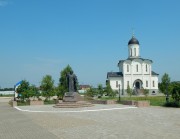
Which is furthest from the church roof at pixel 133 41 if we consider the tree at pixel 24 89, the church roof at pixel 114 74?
the tree at pixel 24 89

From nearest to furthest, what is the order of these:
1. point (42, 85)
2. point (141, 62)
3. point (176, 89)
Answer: point (176, 89)
point (42, 85)
point (141, 62)

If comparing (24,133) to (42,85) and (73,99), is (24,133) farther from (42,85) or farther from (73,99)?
(42,85)

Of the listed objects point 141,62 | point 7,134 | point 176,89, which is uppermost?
point 141,62

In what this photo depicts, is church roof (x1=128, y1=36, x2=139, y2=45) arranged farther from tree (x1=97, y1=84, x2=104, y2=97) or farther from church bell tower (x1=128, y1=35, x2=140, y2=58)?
tree (x1=97, y1=84, x2=104, y2=97)

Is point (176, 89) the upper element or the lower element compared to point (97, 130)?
upper

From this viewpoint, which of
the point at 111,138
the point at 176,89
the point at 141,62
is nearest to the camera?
the point at 111,138

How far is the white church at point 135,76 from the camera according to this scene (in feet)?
218

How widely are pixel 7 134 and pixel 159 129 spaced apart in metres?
5.98

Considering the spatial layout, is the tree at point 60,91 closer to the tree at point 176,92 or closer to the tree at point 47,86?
the tree at point 47,86

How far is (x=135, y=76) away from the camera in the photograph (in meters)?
66.8

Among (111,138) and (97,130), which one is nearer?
(111,138)

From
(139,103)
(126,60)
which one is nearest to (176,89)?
(139,103)

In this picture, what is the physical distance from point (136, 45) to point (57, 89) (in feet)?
114

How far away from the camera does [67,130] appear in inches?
461
